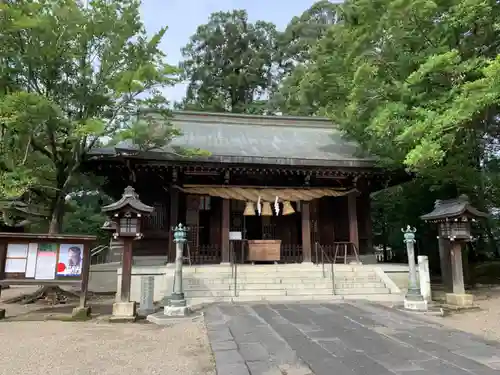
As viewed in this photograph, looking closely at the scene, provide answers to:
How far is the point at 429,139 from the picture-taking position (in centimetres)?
869

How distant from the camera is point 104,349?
17.5 feet

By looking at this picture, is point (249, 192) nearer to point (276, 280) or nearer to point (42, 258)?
point (276, 280)

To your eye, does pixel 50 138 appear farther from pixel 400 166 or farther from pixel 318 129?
pixel 318 129

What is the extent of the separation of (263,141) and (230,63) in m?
23.4

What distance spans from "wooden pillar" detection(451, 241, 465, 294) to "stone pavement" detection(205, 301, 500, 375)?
2.33 meters

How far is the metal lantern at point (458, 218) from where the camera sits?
29.7 ft

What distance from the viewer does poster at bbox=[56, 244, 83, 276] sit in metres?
8.05

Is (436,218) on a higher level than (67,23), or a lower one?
lower

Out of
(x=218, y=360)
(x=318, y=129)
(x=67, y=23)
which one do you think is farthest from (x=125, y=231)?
(x=318, y=129)

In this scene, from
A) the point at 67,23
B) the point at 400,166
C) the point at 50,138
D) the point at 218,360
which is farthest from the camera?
the point at 400,166

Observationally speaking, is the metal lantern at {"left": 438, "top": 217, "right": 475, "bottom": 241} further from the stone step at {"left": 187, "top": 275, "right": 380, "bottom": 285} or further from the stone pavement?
the stone pavement

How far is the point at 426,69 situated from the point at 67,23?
917cm

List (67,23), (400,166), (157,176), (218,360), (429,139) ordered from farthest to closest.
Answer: (157,176), (400,166), (67,23), (429,139), (218,360)

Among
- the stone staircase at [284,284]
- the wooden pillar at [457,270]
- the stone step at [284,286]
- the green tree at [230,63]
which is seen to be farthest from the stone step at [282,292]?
the green tree at [230,63]
